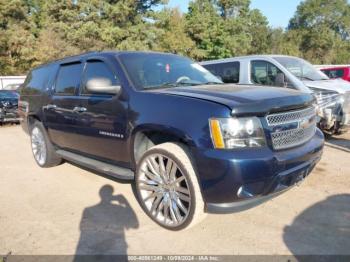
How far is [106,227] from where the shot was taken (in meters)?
3.66

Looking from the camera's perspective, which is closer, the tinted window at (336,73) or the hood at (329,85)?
the hood at (329,85)

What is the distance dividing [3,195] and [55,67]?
207cm

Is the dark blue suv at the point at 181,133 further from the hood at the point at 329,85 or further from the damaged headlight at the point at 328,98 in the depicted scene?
the hood at the point at 329,85

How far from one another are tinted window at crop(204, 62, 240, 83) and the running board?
427cm

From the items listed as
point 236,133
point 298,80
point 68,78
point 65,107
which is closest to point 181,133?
point 236,133

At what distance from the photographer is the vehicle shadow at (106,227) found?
10.5 feet

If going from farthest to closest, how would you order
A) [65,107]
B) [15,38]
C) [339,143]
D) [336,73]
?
[15,38] → [336,73] → [339,143] → [65,107]

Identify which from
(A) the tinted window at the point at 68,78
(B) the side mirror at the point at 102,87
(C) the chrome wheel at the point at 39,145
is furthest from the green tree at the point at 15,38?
(B) the side mirror at the point at 102,87

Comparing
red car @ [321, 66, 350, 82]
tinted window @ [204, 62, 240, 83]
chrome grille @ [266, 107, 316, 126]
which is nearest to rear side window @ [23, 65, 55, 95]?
chrome grille @ [266, 107, 316, 126]

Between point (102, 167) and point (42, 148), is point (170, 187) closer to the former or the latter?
point (102, 167)

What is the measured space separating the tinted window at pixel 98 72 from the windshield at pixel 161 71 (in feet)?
0.68

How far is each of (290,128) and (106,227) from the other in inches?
82.7

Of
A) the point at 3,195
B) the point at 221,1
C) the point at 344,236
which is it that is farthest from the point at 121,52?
the point at 221,1

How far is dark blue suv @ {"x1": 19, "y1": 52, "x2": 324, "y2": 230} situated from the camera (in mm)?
3088
